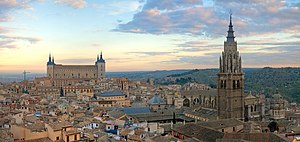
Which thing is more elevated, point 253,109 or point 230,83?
point 230,83

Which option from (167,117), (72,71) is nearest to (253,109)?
(167,117)

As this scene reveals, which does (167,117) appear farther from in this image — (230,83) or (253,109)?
(253,109)

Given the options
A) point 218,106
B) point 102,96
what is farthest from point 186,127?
point 102,96

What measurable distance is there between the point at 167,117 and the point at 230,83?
42.1 feet

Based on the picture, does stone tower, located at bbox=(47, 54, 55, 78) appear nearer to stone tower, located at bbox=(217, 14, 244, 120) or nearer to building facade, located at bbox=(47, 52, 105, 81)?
building facade, located at bbox=(47, 52, 105, 81)

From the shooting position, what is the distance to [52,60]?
637 ft

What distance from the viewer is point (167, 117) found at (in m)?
70.2

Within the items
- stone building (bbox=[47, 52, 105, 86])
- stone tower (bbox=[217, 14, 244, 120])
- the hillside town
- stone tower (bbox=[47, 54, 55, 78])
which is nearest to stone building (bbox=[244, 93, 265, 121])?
the hillside town

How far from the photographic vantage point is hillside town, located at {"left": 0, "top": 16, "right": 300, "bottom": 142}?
121ft

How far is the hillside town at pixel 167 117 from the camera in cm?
3684

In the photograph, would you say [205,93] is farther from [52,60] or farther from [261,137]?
[52,60]

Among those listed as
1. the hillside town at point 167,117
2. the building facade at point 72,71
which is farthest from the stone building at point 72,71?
the hillside town at point 167,117

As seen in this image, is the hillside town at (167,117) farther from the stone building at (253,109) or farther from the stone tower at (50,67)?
the stone tower at (50,67)

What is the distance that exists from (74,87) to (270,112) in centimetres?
7895
